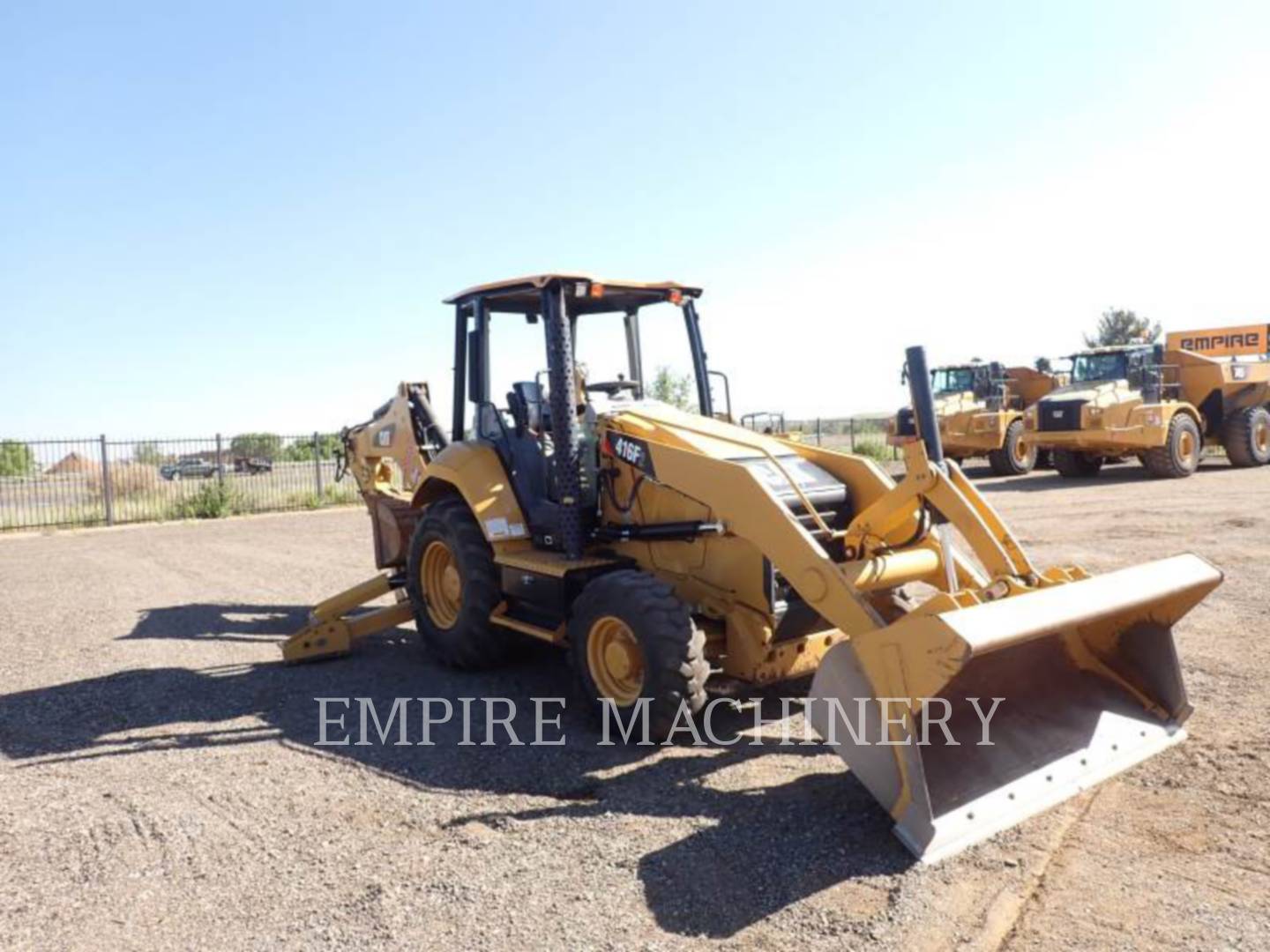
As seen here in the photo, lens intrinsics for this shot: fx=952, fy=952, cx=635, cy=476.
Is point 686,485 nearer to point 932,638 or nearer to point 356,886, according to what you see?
point 932,638

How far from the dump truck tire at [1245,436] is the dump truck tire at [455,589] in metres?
19.1

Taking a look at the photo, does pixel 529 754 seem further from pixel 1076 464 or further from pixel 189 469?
pixel 189 469

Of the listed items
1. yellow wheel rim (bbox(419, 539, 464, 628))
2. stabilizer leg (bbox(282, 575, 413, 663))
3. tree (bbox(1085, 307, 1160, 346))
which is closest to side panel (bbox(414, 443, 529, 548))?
yellow wheel rim (bbox(419, 539, 464, 628))

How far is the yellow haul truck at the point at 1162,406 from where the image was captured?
1778 cm

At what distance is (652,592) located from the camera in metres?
4.77

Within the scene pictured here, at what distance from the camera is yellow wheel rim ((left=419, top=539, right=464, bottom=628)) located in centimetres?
673

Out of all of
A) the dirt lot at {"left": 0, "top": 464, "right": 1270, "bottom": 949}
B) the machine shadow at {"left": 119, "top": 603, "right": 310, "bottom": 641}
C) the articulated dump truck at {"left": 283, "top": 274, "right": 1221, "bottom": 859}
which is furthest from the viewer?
the machine shadow at {"left": 119, "top": 603, "right": 310, "bottom": 641}

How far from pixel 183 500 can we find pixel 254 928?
1837cm

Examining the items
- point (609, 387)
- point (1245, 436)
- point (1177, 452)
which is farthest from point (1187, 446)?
point (609, 387)

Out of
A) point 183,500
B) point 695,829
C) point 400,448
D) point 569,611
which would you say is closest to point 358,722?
point 569,611

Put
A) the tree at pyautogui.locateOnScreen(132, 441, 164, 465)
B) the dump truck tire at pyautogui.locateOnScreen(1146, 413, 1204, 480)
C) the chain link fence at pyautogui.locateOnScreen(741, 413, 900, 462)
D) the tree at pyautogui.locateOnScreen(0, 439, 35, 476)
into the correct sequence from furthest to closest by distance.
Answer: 1. the chain link fence at pyautogui.locateOnScreen(741, 413, 900, 462)
2. the tree at pyautogui.locateOnScreen(132, 441, 164, 465)
3. the tree at pyautogui.locateOnScreen(0, 439, 35, 476)
4. the dump truck tire at pyautogui.locateOnScreen(1146, 413, 1204, 480)

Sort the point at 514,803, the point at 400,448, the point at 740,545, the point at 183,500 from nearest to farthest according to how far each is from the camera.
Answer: the point at 514,803
the point at 740,545
the point at 400,448
the point at 183,500

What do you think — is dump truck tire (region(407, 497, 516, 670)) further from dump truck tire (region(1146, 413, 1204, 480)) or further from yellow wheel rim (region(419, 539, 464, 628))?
dump truck tire (region(1146, 413, 1204, 480))

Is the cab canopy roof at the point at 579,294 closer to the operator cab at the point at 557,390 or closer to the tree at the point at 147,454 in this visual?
the operator cab at the point at 557,390
